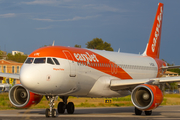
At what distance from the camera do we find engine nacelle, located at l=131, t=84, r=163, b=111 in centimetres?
1764

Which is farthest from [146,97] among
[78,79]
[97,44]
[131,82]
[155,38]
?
[97,44]

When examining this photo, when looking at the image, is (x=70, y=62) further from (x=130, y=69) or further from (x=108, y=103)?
(x=108, y=103)

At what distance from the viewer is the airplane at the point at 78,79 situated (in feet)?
53.0

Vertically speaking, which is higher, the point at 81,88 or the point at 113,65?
the point at 113,65

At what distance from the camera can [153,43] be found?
2997 cm

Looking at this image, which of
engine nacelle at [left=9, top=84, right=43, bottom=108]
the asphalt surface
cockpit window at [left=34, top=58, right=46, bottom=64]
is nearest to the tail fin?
the asphalt surface

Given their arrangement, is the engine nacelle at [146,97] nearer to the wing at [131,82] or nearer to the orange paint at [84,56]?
the wing at [131,82]

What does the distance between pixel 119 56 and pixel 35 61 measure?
8818mm

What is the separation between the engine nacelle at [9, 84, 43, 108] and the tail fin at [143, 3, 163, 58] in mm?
13378

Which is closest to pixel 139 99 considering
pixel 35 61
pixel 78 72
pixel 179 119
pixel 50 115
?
pixel 179 119

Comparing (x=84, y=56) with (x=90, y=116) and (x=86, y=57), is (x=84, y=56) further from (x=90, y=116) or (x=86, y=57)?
(x=90, y=116)

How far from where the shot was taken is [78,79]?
1791 centimetres

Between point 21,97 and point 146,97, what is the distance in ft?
25.0

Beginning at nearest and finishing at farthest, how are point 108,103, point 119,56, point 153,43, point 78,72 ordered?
point 78,72 → point 119,56 → point 153,43 → point 108,103
